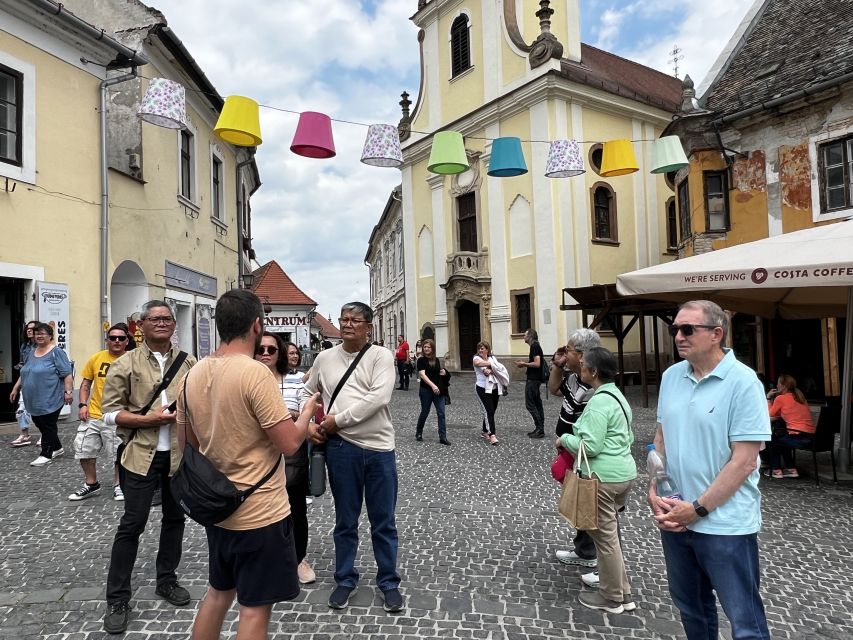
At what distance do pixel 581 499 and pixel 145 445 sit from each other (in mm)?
2456

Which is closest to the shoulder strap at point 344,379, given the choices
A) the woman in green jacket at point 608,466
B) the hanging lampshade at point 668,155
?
the woman in green jacket at point 608,466

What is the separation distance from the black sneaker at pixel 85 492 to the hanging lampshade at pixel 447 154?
20.6 ft

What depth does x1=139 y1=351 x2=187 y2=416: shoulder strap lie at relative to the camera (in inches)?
136

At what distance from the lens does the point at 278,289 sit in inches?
1141

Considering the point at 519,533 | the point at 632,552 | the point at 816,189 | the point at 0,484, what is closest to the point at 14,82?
the point at 0,484

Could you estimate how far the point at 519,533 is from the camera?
191 inches

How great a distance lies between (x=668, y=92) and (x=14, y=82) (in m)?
28.5

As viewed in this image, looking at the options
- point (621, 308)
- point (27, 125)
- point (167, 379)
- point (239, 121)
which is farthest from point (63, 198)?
point (621, 308)

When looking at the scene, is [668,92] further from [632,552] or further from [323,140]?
[632,552]

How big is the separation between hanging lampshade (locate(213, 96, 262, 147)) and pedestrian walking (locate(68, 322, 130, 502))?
127 inches

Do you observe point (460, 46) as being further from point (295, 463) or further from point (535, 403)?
point (295, 463)

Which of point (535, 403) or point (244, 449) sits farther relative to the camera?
point (535, 403)

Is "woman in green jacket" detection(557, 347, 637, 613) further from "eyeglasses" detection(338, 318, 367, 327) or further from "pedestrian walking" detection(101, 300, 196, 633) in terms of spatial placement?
"pedestrian walking" detection(101, 300, 196, 633)

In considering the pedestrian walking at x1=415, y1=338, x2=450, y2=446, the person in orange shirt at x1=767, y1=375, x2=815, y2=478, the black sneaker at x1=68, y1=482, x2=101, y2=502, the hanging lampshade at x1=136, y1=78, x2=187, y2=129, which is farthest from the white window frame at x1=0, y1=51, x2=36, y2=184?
the person in orange shirt at x1=767, y1=375, x2=815, y2=478
